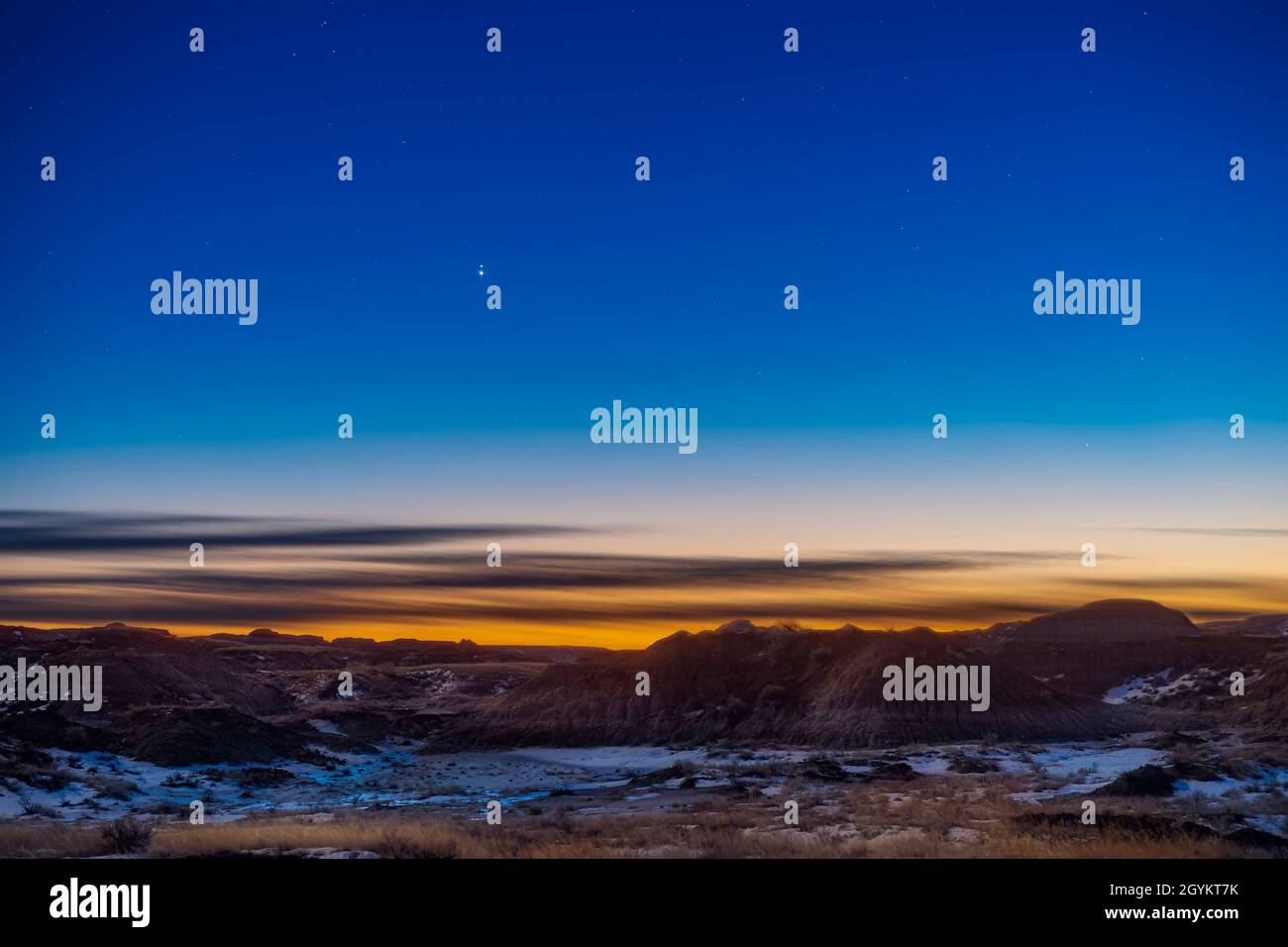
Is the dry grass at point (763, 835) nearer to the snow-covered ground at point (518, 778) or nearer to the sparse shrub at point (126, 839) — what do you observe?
the sparse shrub at point (126, 839)

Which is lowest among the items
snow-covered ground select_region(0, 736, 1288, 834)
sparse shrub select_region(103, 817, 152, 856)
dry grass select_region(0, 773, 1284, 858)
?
snow-covered ground select_region(0, 736, 1288, 834)

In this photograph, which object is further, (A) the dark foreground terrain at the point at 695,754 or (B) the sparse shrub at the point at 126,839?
(A) the dark foreground terrain at the point at 695,754

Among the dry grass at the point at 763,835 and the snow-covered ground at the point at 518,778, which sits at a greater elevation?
the dry grass at the point at 763,835

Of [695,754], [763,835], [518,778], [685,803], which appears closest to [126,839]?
[763,835]

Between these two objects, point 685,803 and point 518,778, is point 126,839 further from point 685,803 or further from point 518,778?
point 518,778

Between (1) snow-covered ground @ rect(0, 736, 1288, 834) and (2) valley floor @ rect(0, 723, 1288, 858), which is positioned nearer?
(2) valley floor @ rect(0, 723, 1288, 858)

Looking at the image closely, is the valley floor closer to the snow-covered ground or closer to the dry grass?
the dry grass

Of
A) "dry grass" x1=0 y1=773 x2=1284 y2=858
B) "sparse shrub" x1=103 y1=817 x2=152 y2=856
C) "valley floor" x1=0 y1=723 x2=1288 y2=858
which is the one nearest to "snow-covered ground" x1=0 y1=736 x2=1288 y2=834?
"valley floor" x1=0 y1=723 x2=1288 y2=858

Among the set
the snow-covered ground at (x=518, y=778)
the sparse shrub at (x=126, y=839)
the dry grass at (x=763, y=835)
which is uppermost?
the sparse shrub at (x=126, y=839)

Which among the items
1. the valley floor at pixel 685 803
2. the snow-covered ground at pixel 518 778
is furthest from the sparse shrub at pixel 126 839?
the snow-covered ground at pixel 518 778

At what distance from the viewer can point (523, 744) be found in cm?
6806
